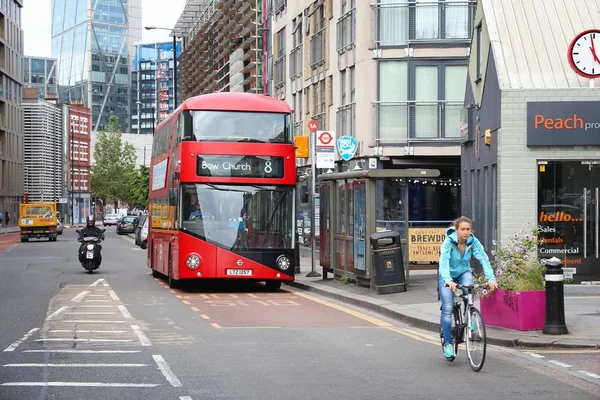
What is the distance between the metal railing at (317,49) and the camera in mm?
44744

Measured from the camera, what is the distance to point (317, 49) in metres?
46.2

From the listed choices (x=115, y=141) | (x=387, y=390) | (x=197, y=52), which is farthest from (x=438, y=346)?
(x=115, y=141)

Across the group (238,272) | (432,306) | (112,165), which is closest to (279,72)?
(238,272)

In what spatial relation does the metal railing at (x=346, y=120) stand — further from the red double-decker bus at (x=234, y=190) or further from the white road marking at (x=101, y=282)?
the red double-decker bus at (x=234, y=190)

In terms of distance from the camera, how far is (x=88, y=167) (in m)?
177

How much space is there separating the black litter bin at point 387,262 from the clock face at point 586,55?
464 cm

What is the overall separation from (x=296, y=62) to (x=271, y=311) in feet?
110

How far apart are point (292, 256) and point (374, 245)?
11.4 ft

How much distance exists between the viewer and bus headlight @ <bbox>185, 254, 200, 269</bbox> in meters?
23.4

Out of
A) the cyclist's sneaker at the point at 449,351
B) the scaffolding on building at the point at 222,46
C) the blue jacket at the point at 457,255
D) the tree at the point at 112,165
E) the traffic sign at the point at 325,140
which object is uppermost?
the scaffolding on building at the point at 222,46

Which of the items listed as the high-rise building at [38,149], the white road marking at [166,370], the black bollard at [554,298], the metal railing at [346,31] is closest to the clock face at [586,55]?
the black bollard at [554,298]

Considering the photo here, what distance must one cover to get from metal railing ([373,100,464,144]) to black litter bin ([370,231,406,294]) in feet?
54.1

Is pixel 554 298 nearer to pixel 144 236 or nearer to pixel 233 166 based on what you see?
pixel 233 166

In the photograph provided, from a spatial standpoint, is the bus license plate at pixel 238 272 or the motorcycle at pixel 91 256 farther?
the motorcycle at pixel 91 256
